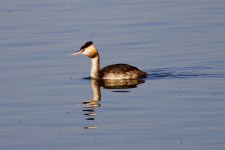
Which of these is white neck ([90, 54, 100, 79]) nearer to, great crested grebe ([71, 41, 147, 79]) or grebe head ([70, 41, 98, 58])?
great crested grebe ([71, 41, 147, 79])

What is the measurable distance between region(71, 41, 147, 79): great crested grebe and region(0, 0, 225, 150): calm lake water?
0.34 m

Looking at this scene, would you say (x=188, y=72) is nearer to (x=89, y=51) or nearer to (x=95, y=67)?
(x=95, y=67)

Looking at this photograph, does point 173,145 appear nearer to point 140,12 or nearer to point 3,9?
point 140,12

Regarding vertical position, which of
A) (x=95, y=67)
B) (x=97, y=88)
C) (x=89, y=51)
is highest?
(x=89, y=51)

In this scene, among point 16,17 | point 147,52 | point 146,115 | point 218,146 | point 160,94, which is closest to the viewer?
point 218,146

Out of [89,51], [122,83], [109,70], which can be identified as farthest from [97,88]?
[89,51]

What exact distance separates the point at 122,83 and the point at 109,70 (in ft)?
1.79

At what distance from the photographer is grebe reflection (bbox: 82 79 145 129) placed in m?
18.3

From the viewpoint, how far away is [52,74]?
22578 mm

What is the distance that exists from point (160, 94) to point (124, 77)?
356 cm

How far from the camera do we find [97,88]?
21812 millimetres

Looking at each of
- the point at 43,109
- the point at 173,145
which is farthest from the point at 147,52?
the point at 173,145

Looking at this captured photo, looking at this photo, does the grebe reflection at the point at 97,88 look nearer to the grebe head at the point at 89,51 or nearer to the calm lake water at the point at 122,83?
the calm lake water at the point at 122,83

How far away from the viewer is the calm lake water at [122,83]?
16.0m
